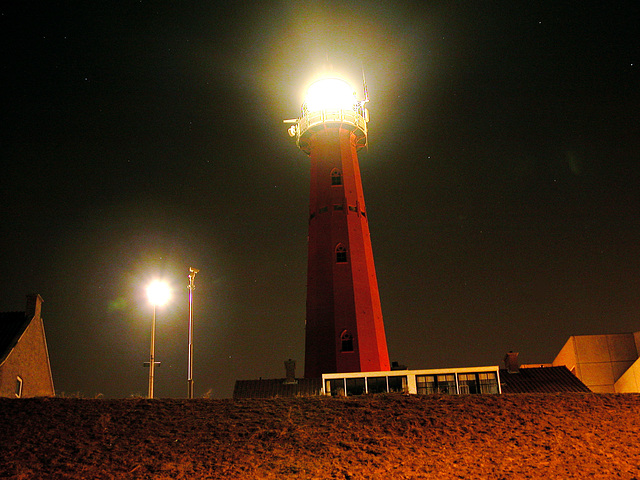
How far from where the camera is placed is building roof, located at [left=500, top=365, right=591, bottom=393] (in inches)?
1494

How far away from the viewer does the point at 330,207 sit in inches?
1577

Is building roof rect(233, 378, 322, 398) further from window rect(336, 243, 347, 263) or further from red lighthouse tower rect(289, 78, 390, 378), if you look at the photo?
window rect(336, 243, 347, 263)

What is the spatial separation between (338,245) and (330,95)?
33.9ft

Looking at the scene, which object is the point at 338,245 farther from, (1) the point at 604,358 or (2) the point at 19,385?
(1) the point at 604,358

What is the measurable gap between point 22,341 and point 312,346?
14.4 m

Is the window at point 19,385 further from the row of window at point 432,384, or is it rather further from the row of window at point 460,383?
the row of window at point 460,383

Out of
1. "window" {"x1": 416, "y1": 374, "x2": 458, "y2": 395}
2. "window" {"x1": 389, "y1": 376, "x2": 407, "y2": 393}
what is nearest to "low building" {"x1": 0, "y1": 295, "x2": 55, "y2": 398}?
"window" {"x1": 389, "y1": 376, "x2": 407, "y2": 393}

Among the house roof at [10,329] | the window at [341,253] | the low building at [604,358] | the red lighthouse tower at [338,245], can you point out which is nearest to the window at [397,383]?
the red lighthouse tower at [338,245]

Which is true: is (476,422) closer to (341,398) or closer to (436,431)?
(436,431)

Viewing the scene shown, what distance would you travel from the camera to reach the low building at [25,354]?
3072 cm

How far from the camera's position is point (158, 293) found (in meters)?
29.6

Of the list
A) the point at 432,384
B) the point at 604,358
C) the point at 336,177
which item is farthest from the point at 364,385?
the point at 604,358

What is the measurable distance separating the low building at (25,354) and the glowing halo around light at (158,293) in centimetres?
719

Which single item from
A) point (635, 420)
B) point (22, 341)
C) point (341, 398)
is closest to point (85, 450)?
point (341, 398)
